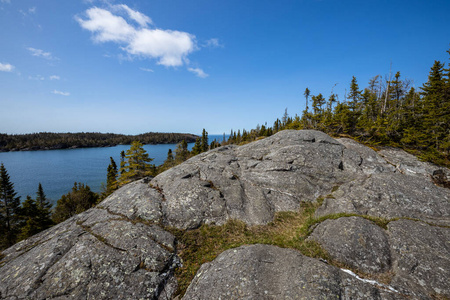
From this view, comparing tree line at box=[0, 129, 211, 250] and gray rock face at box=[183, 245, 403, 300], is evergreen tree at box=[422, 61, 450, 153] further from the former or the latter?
tree line at box=[0, 129, 211, 250]

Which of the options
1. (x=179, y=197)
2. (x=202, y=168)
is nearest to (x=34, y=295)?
(x=179, y=197)

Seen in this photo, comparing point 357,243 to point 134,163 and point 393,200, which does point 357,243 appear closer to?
point 393,200

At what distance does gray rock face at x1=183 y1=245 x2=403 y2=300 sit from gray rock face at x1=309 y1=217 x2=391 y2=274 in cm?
106

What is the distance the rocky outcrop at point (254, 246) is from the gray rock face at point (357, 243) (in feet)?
0.15

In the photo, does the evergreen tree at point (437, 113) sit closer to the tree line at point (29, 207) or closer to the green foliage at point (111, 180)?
the tree line at point (29, 207)

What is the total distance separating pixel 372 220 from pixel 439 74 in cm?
3204

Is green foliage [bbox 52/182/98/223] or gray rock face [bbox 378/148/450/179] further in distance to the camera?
green foliage [bbox 52/182/98/223]

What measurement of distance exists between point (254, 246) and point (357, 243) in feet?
17.0

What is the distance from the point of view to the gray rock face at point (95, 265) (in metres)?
7.38

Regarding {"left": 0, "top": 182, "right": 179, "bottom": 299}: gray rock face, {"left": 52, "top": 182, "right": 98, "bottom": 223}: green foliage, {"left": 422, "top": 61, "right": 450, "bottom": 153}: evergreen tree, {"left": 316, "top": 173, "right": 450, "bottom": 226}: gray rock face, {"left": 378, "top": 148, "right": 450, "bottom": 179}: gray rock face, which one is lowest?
{"left": 52, "top": 182, "right": 98, "bottom": 223}: green foliage

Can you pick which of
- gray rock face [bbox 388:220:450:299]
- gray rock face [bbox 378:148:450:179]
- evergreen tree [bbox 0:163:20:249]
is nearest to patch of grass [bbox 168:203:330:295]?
gray rock face [bbox 388:220:450:299]

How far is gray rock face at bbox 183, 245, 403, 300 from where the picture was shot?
6434 millimetres

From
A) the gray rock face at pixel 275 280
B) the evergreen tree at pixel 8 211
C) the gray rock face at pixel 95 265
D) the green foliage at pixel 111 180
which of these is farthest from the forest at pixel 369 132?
the gray rock face at pixel 95 265

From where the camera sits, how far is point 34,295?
710cm
